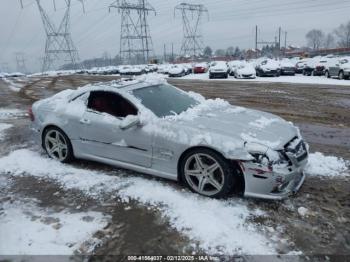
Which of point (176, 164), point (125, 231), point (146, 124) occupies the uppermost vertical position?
point (146, 124)

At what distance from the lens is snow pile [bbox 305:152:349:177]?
17.0 feet

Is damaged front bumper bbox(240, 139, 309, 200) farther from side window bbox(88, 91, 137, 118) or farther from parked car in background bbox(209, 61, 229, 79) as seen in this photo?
parked car in background bbox(209, 61, 229, 79)

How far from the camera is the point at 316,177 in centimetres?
505

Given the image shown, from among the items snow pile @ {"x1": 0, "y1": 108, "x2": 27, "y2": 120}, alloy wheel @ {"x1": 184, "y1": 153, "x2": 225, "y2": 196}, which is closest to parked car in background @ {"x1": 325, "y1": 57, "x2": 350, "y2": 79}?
snow pile @ {"x1": 0, "y1": 108, "x2": 27, "y2": 120}

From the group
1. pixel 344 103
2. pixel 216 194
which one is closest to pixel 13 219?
pixel 216 194

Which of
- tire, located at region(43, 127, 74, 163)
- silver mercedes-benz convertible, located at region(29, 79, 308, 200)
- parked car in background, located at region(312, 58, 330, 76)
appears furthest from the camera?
parked car in background, located at region(312, 58, 330, 76)

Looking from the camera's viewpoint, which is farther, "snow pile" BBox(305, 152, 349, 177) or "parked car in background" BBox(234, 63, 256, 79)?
"parked car in background" BBox(234, 63, 256, 79)

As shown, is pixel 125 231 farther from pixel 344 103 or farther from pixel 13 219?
pixel 344 103

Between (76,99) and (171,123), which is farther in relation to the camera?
(76,99)

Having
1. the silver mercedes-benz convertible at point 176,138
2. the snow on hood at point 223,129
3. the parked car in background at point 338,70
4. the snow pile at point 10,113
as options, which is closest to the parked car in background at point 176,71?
the parked car in background at point 338,70

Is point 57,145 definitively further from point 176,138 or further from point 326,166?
point 326,166

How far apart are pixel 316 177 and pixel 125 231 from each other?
2939mm

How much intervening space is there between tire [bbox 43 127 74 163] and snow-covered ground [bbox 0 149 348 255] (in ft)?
0.66

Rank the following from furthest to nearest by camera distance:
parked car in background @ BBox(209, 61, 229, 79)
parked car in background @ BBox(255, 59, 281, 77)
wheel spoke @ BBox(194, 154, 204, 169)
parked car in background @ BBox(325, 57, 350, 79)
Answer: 1. parked car in background @ BBox(209, 61, 229, 79)
2. parked car in background @ BBox(255, 59, 281, 77)
3. parked car in background @ BBox(325, 57, 350, 79)
4. wheel spoke @ BBox(194, 154, 204, 169)
